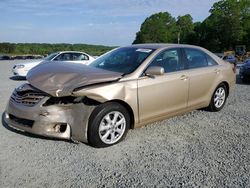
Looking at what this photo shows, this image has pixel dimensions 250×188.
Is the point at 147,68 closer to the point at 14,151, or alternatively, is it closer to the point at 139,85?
the point at 139,85

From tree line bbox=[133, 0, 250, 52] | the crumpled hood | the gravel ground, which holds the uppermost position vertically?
tree line bbox=[133, 0, 250, 52]

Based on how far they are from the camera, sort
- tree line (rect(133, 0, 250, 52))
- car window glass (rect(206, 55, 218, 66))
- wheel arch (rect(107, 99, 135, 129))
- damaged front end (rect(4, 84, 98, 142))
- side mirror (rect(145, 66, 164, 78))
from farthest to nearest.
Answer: tree line (rect(133, 0, 250, 52)) < car window glass (rect(206, 55, 218, 66)) < side mirror (rect(145, 66, 164, 78)) < wheel arch (rect(107, 99, 135, 129)) < damaged front end (rect(4, 84, 98, 142))

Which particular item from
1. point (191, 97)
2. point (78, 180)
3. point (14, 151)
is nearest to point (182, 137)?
point (191, 97)

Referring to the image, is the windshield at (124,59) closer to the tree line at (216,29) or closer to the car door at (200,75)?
the car door at (200,75)

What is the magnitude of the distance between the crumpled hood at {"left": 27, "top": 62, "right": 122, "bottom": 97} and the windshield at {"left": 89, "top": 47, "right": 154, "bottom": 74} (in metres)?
0.40

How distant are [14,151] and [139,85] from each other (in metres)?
2.02

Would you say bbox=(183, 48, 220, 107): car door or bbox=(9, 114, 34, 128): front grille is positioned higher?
bbox=(183, 48, 220, 107): car door

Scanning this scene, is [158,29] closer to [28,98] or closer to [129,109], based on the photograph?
[129,109]

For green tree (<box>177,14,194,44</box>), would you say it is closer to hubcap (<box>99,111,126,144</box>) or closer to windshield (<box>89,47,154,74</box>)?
windshield (<box>89,47,154,74</box>)

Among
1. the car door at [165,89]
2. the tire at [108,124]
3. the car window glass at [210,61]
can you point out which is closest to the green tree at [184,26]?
the car window glass at [210,61]

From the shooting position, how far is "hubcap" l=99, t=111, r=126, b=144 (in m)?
4.28

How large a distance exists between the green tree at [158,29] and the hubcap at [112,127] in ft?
279

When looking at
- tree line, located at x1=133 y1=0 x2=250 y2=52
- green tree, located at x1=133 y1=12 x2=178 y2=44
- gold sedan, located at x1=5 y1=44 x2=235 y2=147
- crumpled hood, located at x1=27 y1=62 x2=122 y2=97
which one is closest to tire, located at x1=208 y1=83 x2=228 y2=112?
gold sedan, located at x1=5 y1=44 x2=235 y2=147

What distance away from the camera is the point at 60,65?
4848 mm
